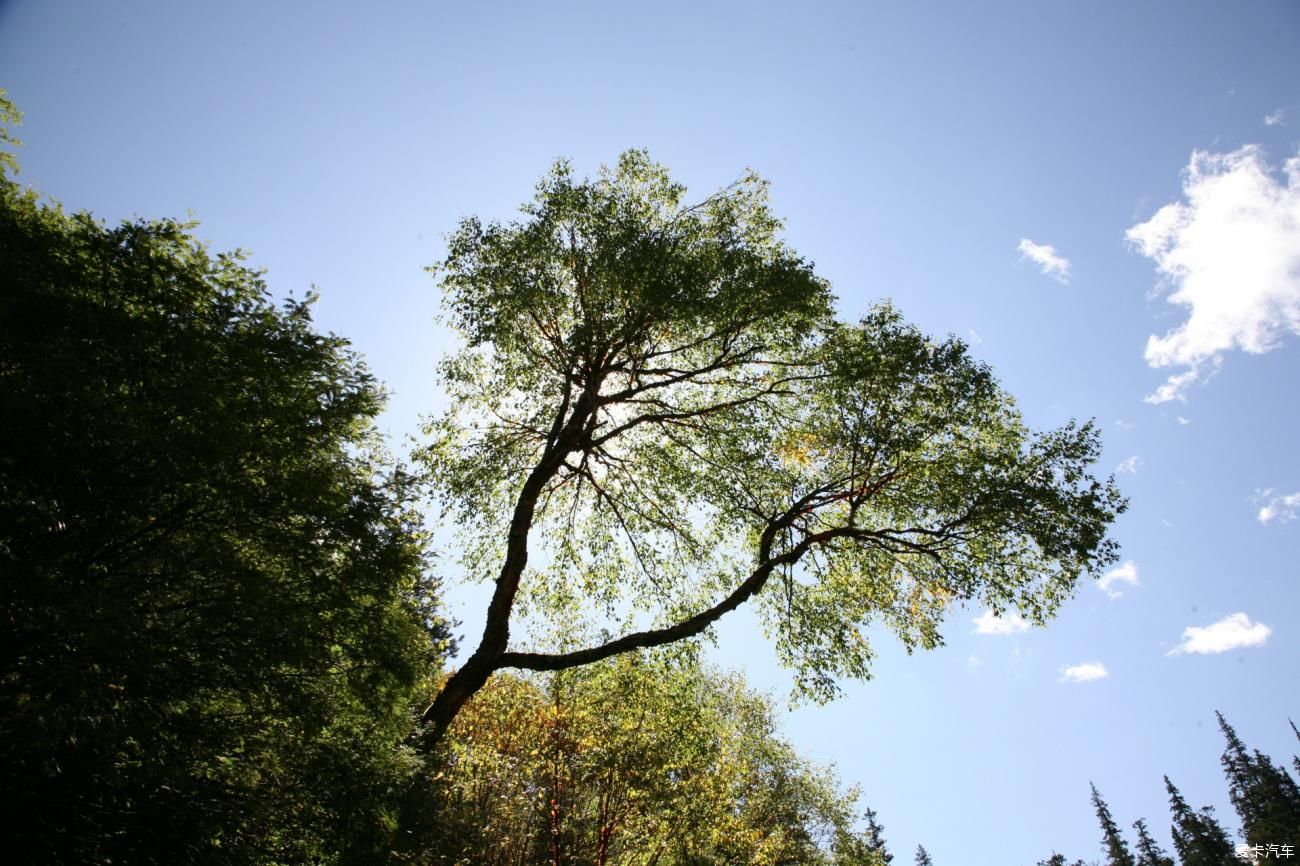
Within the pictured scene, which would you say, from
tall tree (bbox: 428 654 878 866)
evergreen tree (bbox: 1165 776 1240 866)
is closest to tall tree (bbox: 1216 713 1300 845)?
evergreen tree (bbox: 1165 776 1240 866)

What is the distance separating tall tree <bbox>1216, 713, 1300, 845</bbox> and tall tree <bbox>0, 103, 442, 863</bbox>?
80283 millimetres

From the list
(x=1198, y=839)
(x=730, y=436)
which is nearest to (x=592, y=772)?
(x=730, y=436)

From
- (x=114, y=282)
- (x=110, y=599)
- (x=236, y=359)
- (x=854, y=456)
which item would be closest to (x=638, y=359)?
(x=854, y=456)

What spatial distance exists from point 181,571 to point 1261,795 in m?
95.0

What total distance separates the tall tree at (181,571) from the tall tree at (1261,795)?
3161 inches

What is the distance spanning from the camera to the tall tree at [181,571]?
6254 mm

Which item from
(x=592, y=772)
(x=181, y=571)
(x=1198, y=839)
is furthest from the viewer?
(x=1198, y=839)

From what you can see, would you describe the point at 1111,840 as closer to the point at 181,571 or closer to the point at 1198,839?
the point at 1198,839

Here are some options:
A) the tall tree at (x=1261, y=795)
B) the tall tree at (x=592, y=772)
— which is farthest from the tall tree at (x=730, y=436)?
the tall tree at (x=1261, y=795)

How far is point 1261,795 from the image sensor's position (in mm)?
63469

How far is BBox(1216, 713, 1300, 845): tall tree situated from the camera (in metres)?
55.7

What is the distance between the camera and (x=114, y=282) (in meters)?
8.20

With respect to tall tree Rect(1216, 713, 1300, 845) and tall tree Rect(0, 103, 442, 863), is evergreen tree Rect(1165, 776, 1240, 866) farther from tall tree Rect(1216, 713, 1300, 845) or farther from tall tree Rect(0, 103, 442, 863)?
tall tree Rect(0, 103, 442, 863)

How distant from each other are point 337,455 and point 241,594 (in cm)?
251
